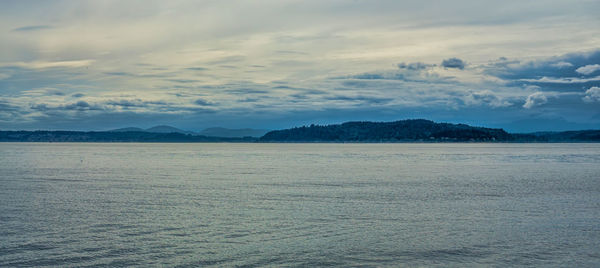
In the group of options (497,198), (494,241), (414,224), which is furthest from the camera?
(497,198)

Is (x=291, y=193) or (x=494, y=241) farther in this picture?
(x=291, y=193)

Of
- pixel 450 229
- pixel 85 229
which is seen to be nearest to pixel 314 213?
pixel 450 229

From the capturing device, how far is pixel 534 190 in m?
42.0

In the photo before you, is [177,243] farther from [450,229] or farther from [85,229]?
[450,229]

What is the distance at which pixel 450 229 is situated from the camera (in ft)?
79.3

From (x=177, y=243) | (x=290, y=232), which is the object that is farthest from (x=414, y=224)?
(x=177, y=243)

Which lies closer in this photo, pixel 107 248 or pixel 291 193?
pixel 107 248

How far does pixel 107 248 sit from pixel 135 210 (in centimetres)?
971

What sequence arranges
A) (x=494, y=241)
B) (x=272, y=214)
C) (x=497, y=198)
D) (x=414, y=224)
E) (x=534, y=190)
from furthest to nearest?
(x=534, y=190)
(x=497, y=198)
(x=272, y=214)
(x=414, y=224)
(x=494, y=241)

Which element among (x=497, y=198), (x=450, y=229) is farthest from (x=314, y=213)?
(x=497, y=198)

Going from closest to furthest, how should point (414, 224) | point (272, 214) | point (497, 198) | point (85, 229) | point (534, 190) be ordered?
point (85, 229) < point (414, 224) < point (272, 214) < point (497, 198) < point (534, 190)

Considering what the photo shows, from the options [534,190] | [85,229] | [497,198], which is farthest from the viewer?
[534,190]

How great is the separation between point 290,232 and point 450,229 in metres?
7.72

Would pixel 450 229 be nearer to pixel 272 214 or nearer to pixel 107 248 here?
pixel 272 214
